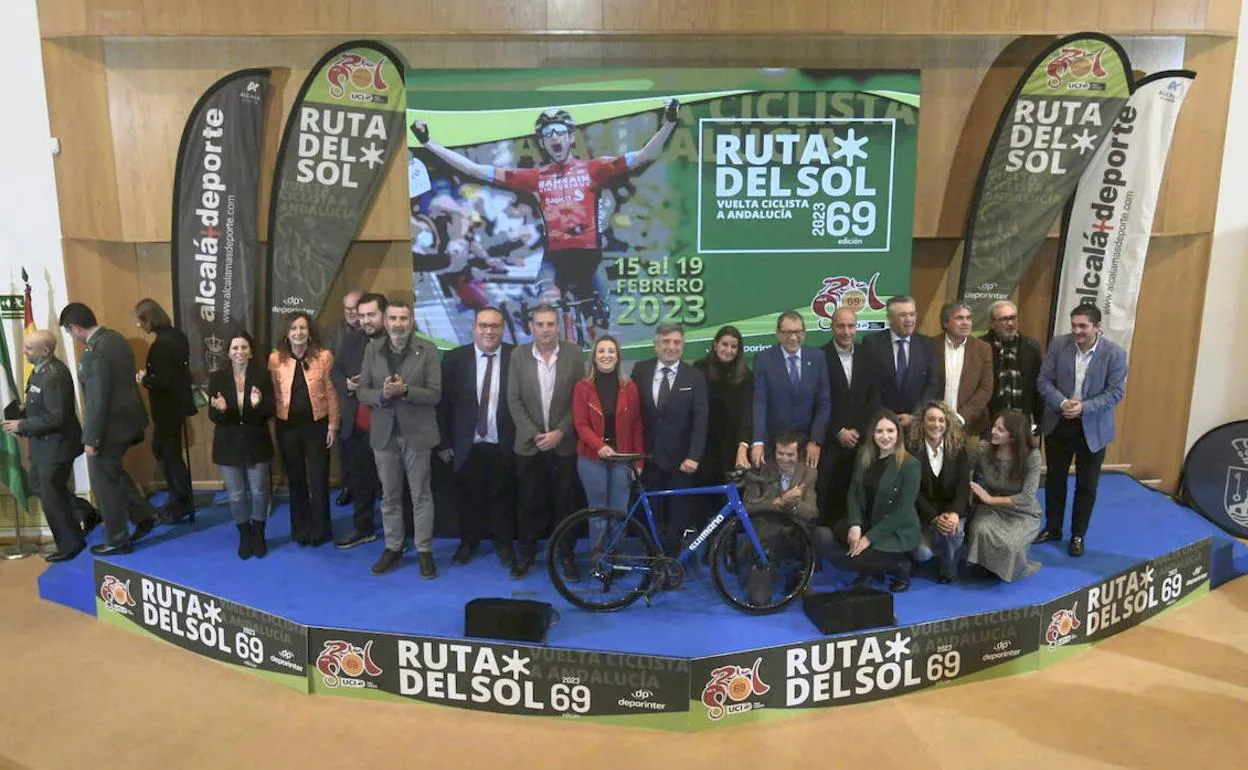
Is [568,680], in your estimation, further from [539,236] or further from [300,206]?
[300,206]

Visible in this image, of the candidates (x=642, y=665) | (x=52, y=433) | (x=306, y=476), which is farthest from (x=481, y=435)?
(x=52, y=433)

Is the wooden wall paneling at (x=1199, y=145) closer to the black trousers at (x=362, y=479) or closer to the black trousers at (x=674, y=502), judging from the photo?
the black trousers at (x=674, y=502)

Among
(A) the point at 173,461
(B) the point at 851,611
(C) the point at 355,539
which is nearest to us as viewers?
(B) the point at 851,611

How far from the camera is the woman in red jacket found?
5168 millimetres

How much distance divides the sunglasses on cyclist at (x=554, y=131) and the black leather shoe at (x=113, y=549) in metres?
3.71

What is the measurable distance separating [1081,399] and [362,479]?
4.51 m

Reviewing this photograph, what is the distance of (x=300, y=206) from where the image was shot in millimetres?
Result: 6621

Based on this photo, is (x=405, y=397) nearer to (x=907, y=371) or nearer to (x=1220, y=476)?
(x=907, y=371)

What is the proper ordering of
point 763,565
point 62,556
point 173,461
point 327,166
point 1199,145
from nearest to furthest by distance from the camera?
point 763,565
point 62,556
point 173,461
point 327,166
point 1199,145

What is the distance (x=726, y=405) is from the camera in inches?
217

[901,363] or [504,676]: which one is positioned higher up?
[901,363]

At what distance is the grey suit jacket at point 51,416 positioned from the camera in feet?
19.2

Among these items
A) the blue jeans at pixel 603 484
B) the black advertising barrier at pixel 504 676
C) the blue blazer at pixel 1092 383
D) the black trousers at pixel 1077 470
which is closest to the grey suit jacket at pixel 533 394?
the blue jeans at pixel 603 484

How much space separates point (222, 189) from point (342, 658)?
355 cm
